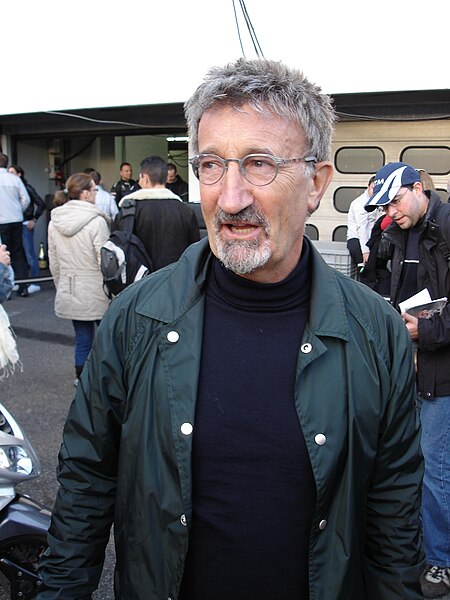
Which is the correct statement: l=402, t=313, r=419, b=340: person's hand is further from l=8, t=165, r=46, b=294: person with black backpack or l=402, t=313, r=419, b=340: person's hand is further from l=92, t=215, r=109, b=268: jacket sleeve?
l=8, t=165, r=46, b=294: person with black backpack

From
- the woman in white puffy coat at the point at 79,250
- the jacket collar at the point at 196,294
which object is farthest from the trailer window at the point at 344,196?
the jacket collar at the point at 196,294

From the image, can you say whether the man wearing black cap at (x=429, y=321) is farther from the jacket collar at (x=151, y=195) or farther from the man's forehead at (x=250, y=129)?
the jacket collar at (x=151, y=195)

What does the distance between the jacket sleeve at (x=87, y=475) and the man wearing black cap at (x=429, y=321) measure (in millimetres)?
1785

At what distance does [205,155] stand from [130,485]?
2.82ft

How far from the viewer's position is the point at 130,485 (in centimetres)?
163

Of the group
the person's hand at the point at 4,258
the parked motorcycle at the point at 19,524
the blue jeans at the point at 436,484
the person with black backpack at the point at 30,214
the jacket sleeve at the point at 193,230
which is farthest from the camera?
the person with black backpack at the point at 30,214

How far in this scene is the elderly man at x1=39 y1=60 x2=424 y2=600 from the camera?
1.55 metres

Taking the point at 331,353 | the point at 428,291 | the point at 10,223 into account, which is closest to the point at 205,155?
the point at 331,353

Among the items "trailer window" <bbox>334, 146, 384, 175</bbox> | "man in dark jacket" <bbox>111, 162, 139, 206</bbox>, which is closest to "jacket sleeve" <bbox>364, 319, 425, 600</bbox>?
"trailer window" <bbox>334, 146, 384, 175</bbox>

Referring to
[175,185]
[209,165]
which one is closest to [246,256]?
[209,165]

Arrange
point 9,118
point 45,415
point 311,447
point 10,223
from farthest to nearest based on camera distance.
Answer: point 9,118
point 10,223
point 45,415
point 311,447

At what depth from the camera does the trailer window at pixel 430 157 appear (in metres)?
7.22

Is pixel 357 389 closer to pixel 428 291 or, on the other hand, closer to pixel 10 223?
pixel 428 291

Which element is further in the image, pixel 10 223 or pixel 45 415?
pixel 10 223
